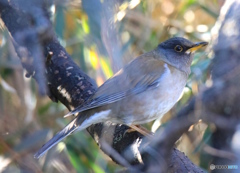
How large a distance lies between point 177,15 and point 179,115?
336cm

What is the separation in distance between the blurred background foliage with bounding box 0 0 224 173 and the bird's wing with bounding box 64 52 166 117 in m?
0.11

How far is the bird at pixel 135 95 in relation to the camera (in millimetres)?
3352

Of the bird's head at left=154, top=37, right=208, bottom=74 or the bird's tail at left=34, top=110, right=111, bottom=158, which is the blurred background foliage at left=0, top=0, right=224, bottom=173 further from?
the bird's tail at left=34, top=110, right=111, bottom=158

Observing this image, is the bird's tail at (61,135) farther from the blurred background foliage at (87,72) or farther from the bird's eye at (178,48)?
the bird's eye at (178,48)

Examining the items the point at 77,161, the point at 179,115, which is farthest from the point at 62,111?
the point at 179,115

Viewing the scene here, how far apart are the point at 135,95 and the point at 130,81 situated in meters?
0.12

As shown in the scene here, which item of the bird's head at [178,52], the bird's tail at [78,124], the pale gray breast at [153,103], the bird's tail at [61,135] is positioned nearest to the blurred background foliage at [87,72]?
the bird's head at [178,52]

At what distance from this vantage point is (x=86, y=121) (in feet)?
10.7

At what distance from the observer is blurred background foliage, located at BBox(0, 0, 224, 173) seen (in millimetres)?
3514

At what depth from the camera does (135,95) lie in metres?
3.59

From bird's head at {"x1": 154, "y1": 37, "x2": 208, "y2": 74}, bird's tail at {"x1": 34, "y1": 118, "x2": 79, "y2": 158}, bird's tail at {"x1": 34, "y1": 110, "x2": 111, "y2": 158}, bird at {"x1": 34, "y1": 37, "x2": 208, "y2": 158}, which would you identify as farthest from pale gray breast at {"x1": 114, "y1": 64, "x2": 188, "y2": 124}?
bird's tail at {"x1": 34, "y1": 118, "x2": 79, "y2": 158}

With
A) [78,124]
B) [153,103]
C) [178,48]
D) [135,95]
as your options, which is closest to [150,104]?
[153,103]

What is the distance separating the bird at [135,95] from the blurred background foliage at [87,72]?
0.14m

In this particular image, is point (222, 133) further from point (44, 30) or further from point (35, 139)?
point (35, 139)
